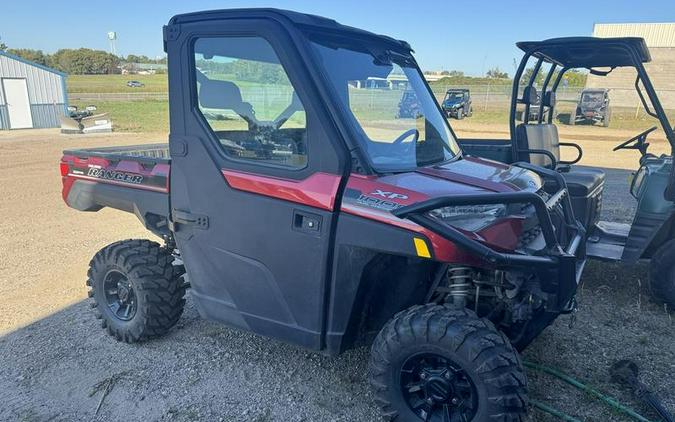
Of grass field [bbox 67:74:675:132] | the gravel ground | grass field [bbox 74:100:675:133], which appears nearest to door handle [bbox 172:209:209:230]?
grass field [bbox 67:74:675:132]

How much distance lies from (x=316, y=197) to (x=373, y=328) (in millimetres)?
917

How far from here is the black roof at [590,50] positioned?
466 centimetres

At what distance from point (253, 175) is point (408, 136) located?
1004mm

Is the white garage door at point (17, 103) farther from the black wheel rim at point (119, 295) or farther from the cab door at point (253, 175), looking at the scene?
the cab door at point (253, 175)

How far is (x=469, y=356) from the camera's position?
97.9 inches

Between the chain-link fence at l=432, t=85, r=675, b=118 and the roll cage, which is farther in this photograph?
the chain-link fence at l=432, t=85, r=675, b=118

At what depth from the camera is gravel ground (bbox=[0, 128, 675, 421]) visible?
3092 millimetres

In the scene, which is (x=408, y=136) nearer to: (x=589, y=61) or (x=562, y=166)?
(x=589, y=61)

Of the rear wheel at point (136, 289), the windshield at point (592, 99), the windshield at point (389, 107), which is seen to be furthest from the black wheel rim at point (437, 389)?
the windshield at point (592, 99)

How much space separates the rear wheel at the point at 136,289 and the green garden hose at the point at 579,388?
2550 millimetres

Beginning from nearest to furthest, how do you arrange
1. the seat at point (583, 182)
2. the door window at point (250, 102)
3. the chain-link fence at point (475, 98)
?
the door window at point (250, 102), the chain-link fence at point (475, 98), the seat at point (583, 182)

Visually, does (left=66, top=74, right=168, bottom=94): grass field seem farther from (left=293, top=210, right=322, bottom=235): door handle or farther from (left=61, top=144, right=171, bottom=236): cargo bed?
(left=293, top=210, right=322, bottom=235): door handle

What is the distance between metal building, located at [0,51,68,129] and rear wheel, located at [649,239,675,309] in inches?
941

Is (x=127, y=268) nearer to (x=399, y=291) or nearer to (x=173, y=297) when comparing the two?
(x=173, y=297)
